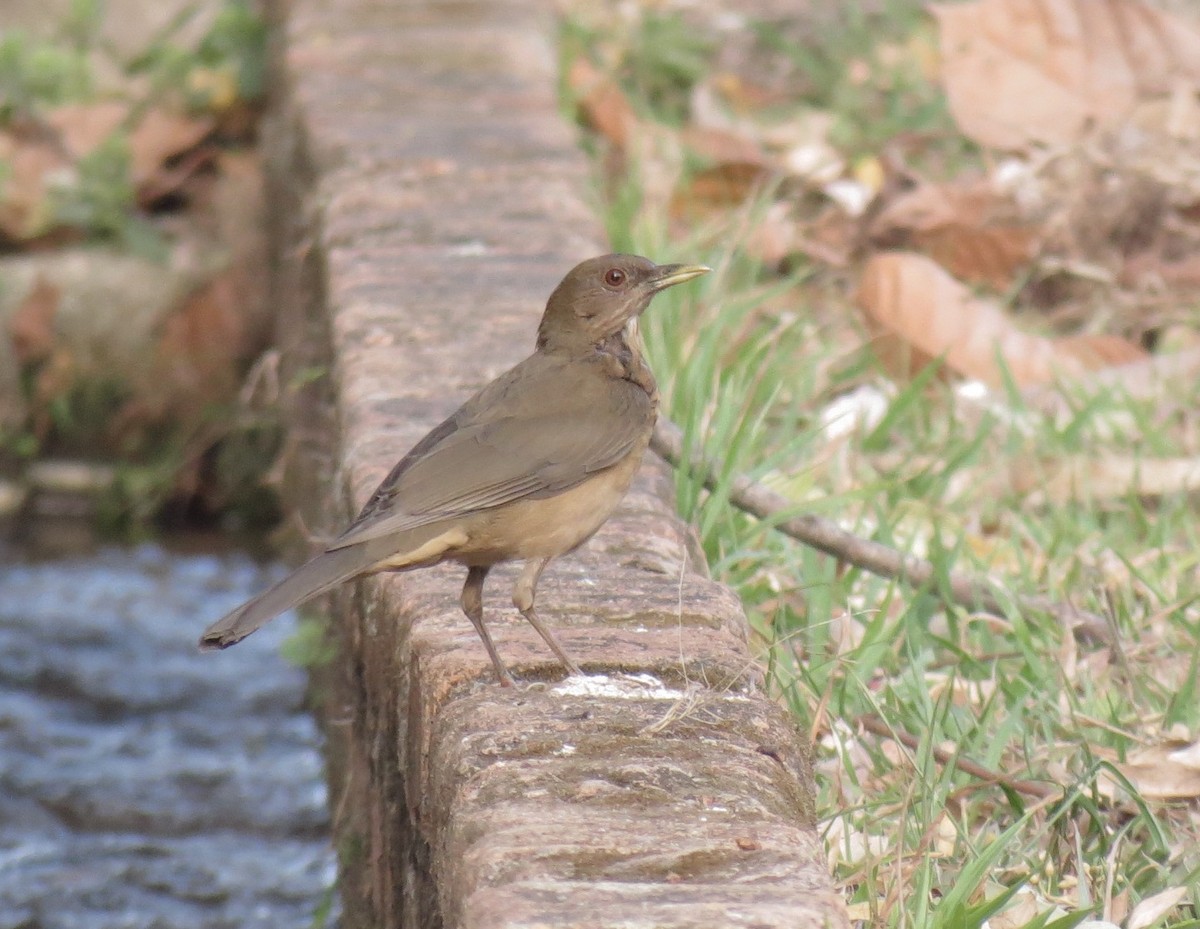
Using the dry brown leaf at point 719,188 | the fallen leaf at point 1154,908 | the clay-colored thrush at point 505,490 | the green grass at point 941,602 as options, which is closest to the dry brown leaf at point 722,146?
the dry brown leaf at point 719,188

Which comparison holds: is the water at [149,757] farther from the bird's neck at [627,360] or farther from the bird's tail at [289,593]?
the bird's tail at [289,593]

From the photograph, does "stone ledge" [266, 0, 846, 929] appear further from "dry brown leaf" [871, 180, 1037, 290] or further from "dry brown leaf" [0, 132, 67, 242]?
"dry brown leaf" [871, 180, 1037, 290]

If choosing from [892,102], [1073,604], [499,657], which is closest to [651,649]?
[499,657]

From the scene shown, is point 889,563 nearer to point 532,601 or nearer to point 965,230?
point 532,601

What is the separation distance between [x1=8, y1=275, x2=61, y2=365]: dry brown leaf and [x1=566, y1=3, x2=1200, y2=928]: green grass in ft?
6.48

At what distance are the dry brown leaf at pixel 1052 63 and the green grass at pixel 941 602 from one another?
0.77 meters

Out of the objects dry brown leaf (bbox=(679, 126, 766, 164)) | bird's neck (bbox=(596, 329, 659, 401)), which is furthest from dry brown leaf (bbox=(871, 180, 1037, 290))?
bird's neck (bbox=(596, 329, 659, 401))

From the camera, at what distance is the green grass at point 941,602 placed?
2.87 m

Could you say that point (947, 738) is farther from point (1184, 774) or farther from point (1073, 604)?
point (1073, 604)

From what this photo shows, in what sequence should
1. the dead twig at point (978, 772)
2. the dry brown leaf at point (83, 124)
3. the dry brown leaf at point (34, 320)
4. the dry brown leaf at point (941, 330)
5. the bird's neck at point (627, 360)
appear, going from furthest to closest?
1. the dry brown leaf at point (83, 124)
2. the dry brown leaf at point (34, 320)
3. the dry brown leaf at point (941, 330)
4. the bird's neck at point (627, 360)
5. the dead twig at point (978, 772)

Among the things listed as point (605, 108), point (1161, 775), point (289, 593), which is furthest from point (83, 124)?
point (1161, 775)

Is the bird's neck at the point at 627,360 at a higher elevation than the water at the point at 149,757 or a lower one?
higher

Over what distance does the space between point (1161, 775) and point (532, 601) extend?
1.03 metres

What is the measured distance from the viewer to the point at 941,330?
15.5 ft
